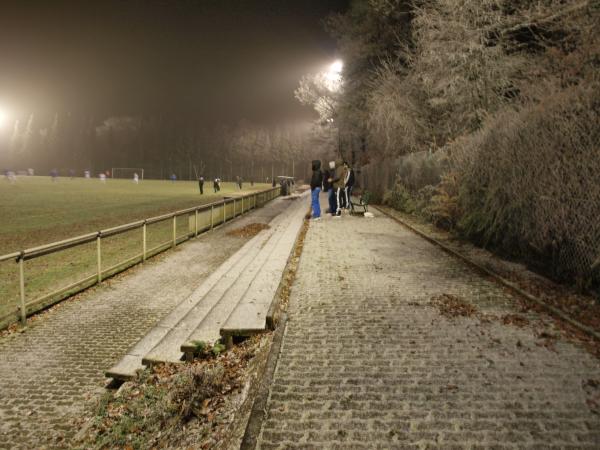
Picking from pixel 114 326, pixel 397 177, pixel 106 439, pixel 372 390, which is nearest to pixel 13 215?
pixel 114 326

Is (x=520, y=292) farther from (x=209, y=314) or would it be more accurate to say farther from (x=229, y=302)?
(x=209, y=314)

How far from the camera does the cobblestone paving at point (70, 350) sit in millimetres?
3389

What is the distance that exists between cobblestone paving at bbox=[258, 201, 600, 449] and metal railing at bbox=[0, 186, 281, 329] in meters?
3.74

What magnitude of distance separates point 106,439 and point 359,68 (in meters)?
25.0

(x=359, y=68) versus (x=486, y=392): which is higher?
(x=359, y=68)

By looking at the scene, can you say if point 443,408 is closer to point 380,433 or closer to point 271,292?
point 380,433

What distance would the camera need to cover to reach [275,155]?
11900 centimetres

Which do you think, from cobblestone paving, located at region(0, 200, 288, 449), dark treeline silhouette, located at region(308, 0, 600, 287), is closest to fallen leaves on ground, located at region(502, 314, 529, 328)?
dark treeline silhouette, located at region(308, 0, 600, 287)

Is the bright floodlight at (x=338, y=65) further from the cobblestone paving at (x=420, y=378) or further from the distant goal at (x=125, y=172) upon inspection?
the distant goal at (x=125, y=172)

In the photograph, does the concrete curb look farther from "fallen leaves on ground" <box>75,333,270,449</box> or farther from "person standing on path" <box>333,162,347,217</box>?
"person standing on path" <box>333,162,347,217</box>

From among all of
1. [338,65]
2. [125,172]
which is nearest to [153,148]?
[125,172]

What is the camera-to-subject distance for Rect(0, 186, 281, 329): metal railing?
5.42 m

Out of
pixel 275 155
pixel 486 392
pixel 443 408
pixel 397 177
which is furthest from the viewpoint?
pixel 275 155

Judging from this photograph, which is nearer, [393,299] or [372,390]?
[372,390]
